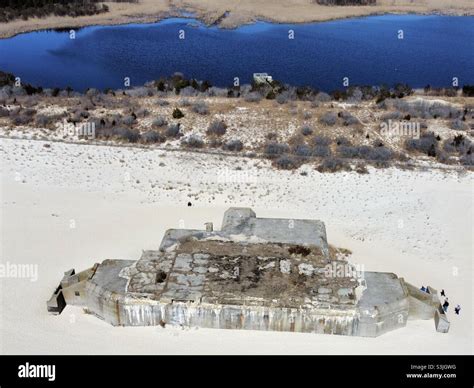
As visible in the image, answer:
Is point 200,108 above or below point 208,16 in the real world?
below

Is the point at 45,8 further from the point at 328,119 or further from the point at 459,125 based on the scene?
the point at 459,125

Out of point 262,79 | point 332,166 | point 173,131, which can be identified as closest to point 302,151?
point 332,166

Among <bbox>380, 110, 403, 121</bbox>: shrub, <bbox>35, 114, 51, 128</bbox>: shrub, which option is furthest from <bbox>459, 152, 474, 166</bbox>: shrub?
<bbox>35, 114, 51, 128</bbox>: shrub

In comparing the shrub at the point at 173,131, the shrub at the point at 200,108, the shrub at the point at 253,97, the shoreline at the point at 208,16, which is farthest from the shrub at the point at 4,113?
the shoreline at the point at 208,16

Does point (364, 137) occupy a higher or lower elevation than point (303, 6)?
lower

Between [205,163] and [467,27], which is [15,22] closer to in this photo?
[205,163]
